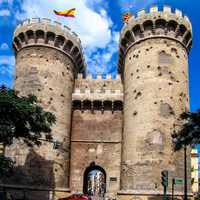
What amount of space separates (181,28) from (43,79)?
40.2ft

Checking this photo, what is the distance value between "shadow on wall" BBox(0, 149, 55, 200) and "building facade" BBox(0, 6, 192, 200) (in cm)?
7

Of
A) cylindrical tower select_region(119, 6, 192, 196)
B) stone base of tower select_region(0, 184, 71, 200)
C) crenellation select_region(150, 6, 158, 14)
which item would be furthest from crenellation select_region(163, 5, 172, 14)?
stone base of tower select_region(0, 184, 71, 200)

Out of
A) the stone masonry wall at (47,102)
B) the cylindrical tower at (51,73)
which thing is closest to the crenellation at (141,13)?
the cylindrical tower at (51,73)

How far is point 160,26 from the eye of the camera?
104 feet

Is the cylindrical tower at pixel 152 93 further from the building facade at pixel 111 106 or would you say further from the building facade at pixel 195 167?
the building facade at pixel 195 167

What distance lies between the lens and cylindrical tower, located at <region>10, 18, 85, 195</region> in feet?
97.8

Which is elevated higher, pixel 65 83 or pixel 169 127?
pixel 65 83

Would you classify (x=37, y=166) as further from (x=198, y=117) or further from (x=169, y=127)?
(x=198, y=117)

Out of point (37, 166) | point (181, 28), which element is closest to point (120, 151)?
point (37, 166)

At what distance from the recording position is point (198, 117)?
2058 cm

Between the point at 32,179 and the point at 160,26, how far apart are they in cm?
1594

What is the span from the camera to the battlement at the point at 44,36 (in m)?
32.6

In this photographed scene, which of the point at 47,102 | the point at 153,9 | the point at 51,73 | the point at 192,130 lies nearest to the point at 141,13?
the point at 153,9

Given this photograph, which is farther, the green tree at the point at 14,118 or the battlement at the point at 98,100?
the battlement at the point at 98,100
